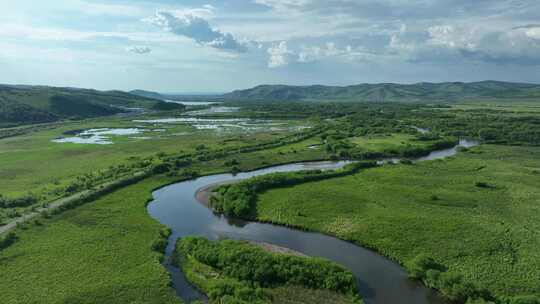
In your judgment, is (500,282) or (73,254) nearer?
(500,282)

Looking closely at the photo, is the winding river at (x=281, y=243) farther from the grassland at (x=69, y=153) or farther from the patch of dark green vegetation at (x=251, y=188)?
the grassland at (x=69, y=153)

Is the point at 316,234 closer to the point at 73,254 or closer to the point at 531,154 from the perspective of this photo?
the point at 73,254

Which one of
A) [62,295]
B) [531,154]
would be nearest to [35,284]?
[62,295]

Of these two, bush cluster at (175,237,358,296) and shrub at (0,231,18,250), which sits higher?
shrub at (0,231,18,250)

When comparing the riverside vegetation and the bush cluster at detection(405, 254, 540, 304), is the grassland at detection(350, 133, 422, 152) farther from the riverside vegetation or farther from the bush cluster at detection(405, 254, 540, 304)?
the bush cluster at detection(405, 254, 540, 304)

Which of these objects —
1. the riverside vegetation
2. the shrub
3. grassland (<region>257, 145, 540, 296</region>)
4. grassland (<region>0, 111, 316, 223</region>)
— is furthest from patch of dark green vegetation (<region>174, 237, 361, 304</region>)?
grassland (<region>0, 111, 316, 223</region>)

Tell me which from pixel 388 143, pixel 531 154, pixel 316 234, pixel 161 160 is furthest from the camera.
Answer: pixel 388 143

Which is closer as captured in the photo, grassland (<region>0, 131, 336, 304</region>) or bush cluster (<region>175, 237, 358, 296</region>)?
grassland (<region>0, 131, 336, 304</region>)
